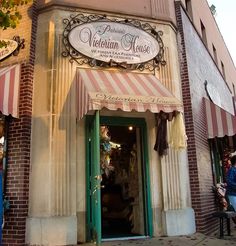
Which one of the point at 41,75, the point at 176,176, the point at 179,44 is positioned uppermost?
the point at 179,44

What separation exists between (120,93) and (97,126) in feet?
2.92

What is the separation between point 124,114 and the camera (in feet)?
26.7

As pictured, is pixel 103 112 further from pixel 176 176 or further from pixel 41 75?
pixel 176 176

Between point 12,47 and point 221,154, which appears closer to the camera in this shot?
point 12,47

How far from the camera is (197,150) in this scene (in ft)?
28.6

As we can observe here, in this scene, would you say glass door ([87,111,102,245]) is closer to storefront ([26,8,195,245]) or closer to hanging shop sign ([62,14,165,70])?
storefront ([26,8,195,245])

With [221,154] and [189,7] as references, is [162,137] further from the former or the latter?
[189,7]

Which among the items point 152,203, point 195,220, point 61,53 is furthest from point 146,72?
point 195,220

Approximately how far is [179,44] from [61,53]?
343cm

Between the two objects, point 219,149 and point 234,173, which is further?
point 219,149

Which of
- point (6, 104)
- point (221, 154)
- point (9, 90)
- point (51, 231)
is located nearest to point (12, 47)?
point (9, 90)

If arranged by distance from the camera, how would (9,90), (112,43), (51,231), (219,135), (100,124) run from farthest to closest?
(219,135)
(112,43)
(100,124)
(9,90)
(51,231)

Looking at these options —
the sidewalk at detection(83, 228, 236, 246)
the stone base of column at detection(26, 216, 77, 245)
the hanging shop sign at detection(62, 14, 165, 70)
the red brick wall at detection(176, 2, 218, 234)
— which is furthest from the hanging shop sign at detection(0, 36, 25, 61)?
the sidewalk at detection(83, 228, 236, 246)

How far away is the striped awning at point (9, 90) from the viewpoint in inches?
290
